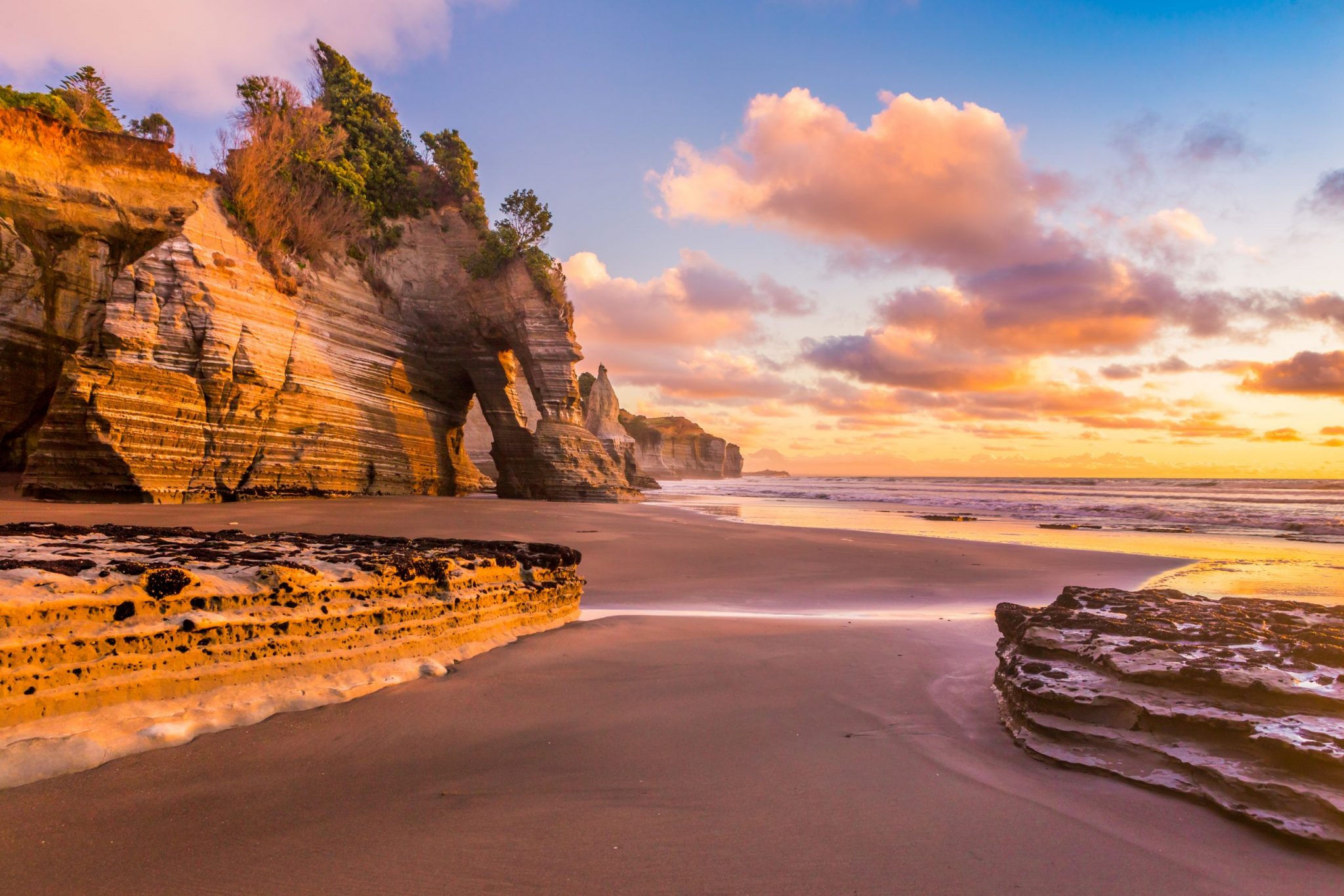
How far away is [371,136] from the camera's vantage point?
21109 millimetres

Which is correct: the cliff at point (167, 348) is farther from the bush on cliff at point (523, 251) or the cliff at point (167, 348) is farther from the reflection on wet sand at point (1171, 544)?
the reflection on wet sand at point (1171, 544)

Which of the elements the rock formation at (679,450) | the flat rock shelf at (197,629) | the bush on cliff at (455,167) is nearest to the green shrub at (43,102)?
the bush on cliff at (455,167)

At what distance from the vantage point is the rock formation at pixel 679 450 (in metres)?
94.4

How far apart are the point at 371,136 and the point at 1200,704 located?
2561 cm

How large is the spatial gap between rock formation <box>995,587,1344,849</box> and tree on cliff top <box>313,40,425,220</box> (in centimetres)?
2216

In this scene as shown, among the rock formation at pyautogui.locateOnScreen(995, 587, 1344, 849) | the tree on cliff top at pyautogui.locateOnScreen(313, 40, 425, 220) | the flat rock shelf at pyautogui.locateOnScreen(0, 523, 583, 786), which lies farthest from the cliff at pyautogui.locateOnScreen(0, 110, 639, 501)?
the rock formation at pyautogui.locateOnScreen(995, 587, 1344, 849)

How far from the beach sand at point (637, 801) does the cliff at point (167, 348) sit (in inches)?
501

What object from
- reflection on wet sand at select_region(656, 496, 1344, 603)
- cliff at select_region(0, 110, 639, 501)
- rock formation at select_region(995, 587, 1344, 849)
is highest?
cliff at select_region(0, 110, 639, 501)

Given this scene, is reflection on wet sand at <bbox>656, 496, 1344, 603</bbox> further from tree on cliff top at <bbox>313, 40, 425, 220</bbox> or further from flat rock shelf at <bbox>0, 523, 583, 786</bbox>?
tree on cliff top at <bbox>313, 40, 425, 220</bbox>

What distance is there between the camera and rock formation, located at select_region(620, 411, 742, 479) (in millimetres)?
94375

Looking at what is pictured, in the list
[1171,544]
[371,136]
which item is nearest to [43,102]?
[371,136]

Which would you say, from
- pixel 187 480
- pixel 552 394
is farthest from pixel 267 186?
pixel 552 394

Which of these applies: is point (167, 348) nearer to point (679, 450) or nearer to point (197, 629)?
point (197, 629)

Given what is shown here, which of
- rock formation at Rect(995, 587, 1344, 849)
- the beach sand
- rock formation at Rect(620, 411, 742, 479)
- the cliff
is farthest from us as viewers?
rock formation at Rect(620, 411, 742, 479)
